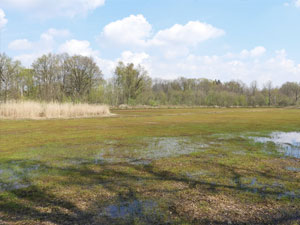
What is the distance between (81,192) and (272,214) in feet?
10.1

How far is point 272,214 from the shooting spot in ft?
10.3

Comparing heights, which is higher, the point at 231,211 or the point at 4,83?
the point at 4,83

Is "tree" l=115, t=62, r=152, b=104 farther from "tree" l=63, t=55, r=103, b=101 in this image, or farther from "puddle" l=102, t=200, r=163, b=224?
"puddle" l=102, t=200, r=163, b=224

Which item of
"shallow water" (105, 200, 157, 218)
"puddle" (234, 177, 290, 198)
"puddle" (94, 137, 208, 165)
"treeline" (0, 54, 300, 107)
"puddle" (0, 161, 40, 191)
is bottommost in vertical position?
"puddle" (234, 177, 290, 198)

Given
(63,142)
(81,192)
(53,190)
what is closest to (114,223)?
(81,192)

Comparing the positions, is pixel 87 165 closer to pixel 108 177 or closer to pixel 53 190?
pixel 108 177

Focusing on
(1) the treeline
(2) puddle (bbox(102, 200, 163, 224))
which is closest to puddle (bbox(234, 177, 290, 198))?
(2) puddle (bbox(102, 200, 163, 224))

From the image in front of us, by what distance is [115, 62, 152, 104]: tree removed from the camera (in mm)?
58450

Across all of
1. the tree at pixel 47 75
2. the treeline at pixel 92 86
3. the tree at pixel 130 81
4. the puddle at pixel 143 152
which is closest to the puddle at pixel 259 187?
the puddle at pixel 143 152

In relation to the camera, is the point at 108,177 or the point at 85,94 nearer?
the point at 108,177

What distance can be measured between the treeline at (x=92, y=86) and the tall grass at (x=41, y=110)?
9168 millimetres

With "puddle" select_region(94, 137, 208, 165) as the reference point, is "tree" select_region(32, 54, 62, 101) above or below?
above

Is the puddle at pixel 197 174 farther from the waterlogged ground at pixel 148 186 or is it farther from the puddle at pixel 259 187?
the puddle at pixel 259 187

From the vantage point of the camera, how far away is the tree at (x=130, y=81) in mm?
58450
